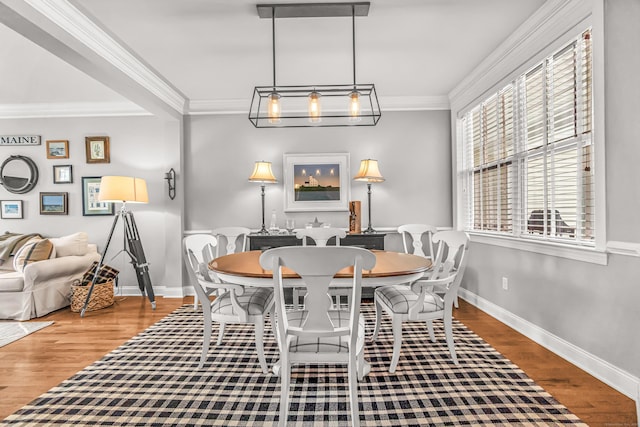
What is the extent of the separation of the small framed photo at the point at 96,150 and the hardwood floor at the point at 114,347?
197cm

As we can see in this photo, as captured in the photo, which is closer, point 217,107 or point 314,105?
point 314,105

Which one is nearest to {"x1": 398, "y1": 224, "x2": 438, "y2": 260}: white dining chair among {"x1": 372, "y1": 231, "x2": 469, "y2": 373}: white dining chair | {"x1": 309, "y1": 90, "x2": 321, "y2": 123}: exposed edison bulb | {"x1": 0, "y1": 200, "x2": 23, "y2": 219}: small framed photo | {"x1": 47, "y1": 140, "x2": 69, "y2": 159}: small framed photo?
{"x1": 372, "y1": 231, "x2": 469, "y2": 373}: white dining chair

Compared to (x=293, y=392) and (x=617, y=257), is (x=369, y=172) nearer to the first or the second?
(x=617, y=257)

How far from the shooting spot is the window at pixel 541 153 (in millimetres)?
2449

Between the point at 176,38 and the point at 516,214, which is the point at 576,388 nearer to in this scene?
the point at 516,214

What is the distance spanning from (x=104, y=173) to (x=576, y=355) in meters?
5.42

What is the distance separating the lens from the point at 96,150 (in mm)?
4855

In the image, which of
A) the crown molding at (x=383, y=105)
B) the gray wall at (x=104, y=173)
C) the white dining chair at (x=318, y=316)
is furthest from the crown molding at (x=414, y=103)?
the white dining chair at (x=318, y=316)

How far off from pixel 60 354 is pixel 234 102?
3.30 m

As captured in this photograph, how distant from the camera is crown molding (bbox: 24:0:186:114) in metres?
2.43

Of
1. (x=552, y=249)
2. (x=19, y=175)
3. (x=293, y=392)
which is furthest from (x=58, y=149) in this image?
(x=552, y=249)

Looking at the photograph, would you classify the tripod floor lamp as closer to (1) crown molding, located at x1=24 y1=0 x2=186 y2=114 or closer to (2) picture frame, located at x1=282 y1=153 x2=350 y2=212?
(1) crown molding, located at x1=24 y1=0 x2=186 y2=114

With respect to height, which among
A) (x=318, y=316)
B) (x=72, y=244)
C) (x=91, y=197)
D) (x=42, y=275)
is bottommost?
(x=42, y=275)

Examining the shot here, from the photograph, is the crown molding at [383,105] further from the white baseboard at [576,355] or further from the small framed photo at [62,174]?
the white baseboard at [576,355]
